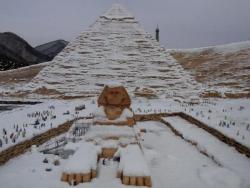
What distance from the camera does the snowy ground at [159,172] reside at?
5.62 metres

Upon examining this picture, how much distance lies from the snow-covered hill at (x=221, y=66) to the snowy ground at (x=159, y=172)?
46.7 ft

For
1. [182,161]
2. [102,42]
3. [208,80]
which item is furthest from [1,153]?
[208,80]

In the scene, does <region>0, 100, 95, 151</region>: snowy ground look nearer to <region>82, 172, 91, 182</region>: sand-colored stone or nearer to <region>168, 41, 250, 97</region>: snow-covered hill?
<region>82, 172, 91, 182</region>: sand-colored stone

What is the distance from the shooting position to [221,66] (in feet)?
109

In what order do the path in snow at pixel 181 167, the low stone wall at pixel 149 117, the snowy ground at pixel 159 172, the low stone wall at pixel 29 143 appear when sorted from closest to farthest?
1. the snowy ground at pixel 159 172
2. the path in snow at pixel 181 167
3. the low stone wall at pixel 29 143
4. the low stone wall at pixel 149 117

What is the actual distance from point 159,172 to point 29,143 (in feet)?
11.1

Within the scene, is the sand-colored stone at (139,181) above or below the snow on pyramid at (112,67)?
below

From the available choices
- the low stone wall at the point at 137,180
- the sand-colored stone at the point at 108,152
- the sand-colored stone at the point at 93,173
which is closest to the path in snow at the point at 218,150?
the low stone wall at the point at 137,180

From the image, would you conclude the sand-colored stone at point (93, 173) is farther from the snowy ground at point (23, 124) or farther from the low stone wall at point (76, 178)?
the snowy ground at point (23, 124)

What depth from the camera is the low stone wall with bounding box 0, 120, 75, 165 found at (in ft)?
22.4

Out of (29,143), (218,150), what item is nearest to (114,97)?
(29,143)

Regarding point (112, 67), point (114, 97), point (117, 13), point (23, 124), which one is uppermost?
point (117, 13)

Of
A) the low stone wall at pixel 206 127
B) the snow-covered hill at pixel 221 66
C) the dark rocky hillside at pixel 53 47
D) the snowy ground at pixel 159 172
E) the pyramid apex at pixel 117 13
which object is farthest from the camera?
the dark rocky hillside at pixel 53 47

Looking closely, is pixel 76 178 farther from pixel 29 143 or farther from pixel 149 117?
pixel 149 117
